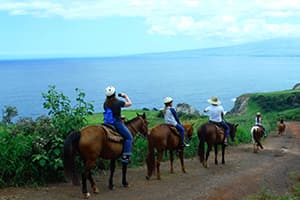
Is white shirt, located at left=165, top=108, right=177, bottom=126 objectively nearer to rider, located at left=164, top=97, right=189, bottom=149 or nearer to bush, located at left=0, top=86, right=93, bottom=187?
rider, located at left=164, top=97, right=189, bottom=149

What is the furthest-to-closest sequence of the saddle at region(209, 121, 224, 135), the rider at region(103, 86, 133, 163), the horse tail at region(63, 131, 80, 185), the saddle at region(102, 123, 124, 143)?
the saddle at region(209, 121, 224, 135) → the rider at region(103, 86, 133, 163) → the saddle at region(102, 123, 124, 143) → the horse tail at region(63, 131, 80, 185)

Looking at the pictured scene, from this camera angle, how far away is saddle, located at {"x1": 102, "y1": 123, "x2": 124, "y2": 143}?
10812 millimetres

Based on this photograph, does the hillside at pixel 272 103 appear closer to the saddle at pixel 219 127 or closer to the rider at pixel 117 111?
the saddle at pixel 219 127

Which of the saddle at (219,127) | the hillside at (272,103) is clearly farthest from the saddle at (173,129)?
the hillside at (272,103)

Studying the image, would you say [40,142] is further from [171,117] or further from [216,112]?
[216,112]

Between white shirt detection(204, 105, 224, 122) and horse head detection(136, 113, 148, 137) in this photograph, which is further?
white shirt detection(204, 105, 224, 122)

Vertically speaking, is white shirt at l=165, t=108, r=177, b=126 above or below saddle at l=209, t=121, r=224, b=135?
above

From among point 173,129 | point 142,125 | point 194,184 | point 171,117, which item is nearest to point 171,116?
point 171,117

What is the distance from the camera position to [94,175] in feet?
42.9

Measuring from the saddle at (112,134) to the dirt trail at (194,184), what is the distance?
136 centimetres

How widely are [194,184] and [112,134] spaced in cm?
309

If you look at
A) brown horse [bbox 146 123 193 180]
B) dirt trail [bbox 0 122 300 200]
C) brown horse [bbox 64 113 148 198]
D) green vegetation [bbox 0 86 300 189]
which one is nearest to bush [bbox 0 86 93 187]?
green vegetation [bbox 0 86 300 189]

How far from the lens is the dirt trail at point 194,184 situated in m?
10.9

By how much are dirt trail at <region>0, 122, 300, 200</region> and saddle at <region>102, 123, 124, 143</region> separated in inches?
53.5
